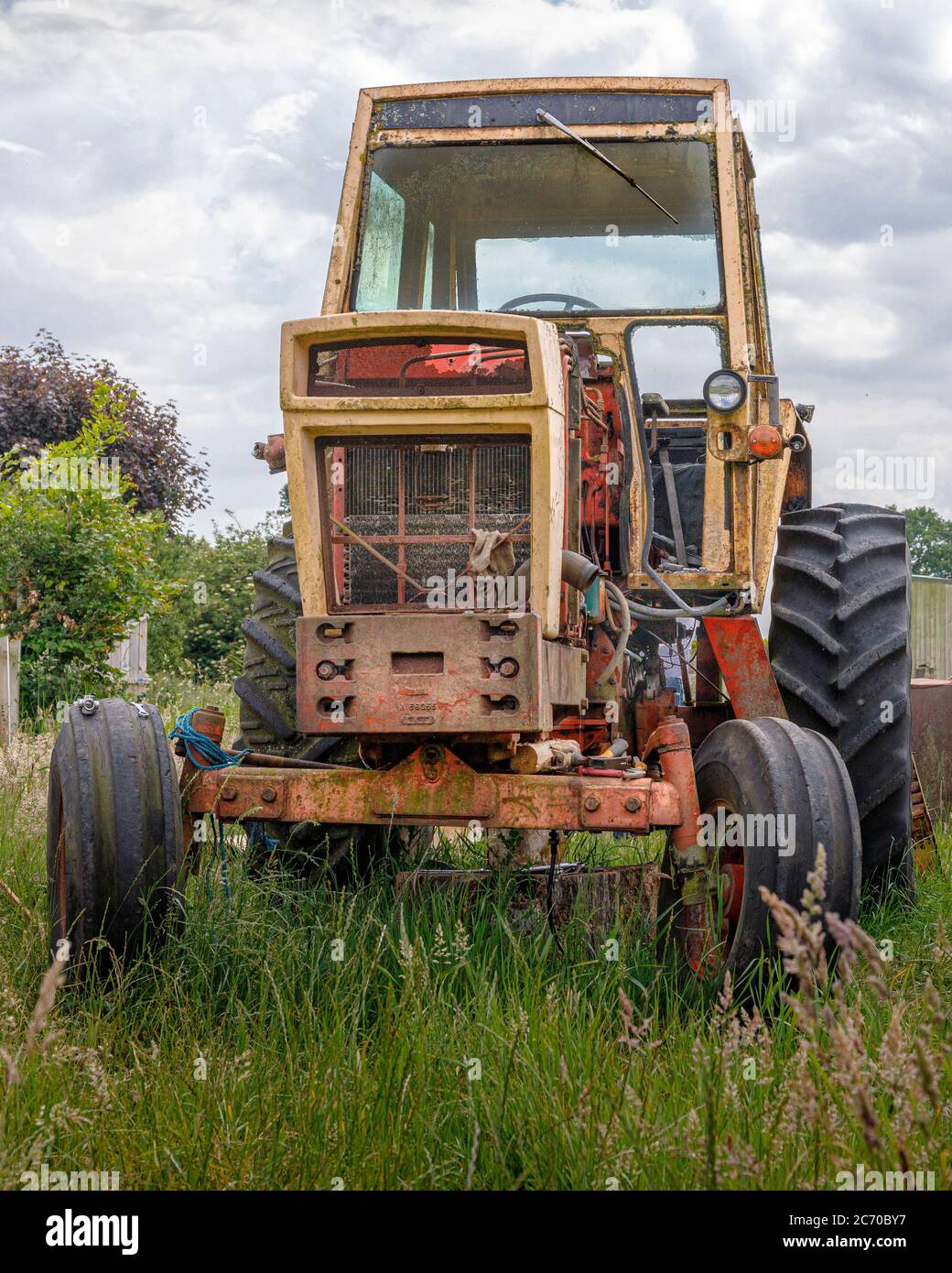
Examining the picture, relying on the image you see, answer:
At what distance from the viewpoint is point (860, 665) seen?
491 centimetres

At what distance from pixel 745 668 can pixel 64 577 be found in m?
6.59

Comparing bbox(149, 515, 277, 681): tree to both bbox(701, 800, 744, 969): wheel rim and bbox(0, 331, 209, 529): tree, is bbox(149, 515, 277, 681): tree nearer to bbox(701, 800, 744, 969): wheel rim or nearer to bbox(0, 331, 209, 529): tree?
bbox(0, 331, 209, 529): tree

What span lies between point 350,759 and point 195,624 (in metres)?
14.9

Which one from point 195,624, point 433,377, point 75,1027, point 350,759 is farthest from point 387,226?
point 195,624

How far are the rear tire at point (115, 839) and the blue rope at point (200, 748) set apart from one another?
44 centimetres

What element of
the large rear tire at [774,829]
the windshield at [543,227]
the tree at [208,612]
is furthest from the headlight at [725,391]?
the tree at [208,612]

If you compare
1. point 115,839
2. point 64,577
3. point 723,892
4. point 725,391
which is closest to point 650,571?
point 725,391

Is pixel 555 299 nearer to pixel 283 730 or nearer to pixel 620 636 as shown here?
pixel 620 636

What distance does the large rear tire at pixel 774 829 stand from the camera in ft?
12.5

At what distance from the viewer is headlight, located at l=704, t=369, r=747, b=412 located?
16.6ft

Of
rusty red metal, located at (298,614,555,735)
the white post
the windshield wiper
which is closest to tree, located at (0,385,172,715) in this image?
the white post

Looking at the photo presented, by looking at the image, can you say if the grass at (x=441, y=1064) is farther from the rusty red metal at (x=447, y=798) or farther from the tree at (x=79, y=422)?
the tree at (x=79, y=422)

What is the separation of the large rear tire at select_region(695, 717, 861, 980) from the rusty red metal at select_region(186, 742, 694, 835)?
191 mm
